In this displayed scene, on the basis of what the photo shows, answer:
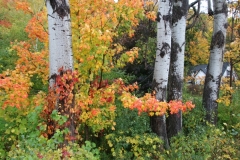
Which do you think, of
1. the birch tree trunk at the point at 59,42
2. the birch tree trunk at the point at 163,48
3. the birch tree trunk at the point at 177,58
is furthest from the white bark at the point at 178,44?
the birch tree trunk at the point at 59,42

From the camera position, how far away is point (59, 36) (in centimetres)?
334

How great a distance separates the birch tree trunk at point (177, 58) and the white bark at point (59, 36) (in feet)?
9.17

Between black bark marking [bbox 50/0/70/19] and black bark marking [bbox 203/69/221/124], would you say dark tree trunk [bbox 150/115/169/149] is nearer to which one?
black bark marking [bbox 203/69/221/124]

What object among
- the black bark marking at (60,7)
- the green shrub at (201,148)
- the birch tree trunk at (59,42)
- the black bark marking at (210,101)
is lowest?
the green shrub at (201,148)

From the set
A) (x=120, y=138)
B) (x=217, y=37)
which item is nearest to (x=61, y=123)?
(x=120, y=138)

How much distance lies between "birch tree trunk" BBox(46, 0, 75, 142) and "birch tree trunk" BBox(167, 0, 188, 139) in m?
2.79

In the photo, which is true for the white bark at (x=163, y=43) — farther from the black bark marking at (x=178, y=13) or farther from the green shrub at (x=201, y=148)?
the green shrub at (x=201, y=148)

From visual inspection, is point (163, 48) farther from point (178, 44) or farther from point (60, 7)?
point (60, 7)

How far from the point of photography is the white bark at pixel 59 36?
10.9 feet

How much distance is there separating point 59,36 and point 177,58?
9.78ft

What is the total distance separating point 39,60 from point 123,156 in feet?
9.30

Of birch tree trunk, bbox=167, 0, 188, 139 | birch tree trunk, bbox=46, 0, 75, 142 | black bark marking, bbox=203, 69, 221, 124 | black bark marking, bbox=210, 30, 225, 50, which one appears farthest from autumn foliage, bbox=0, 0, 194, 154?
black bark marking, bbox=203, 69, 221, 124

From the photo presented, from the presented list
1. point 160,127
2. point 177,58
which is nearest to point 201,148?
point 160,127

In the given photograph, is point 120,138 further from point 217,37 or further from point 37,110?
point 217,37
